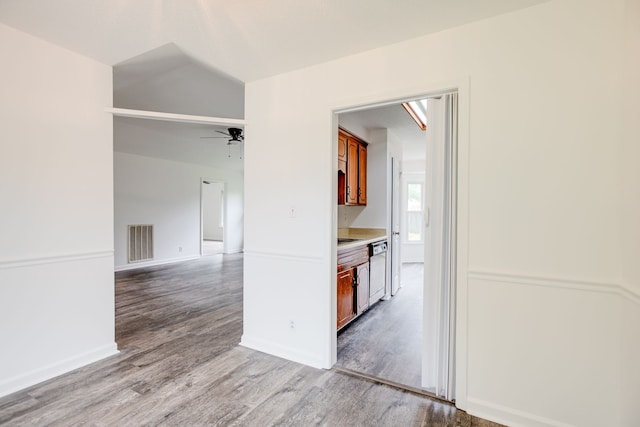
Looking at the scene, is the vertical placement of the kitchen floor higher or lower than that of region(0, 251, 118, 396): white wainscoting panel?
lower

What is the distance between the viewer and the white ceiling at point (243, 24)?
5.99 feet

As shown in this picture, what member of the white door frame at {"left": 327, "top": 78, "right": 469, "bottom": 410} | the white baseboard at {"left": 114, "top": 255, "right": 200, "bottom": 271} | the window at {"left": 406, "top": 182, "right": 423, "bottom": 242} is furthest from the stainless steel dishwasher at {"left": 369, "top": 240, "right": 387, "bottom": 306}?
the white baseboard at {"left": 114, "top": 255, "right": 200, "bottom": 271}

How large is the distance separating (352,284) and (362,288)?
33 cm

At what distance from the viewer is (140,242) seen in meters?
6.71

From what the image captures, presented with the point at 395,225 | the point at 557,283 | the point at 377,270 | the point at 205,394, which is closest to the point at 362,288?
the point at 377,270

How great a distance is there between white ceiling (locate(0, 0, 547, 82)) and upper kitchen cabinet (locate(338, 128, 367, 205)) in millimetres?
1505

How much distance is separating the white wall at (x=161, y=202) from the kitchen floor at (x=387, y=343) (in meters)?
5.32

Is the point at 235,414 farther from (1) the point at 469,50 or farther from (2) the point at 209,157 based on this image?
(2) the point at 209,157

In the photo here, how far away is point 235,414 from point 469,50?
2736 millimetres

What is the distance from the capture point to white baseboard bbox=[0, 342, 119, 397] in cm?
214

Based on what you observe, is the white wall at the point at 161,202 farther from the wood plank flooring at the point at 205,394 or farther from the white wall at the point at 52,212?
the white wall at the point at 52,212

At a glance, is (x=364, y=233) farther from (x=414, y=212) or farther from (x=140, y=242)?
(x=140, y=242)

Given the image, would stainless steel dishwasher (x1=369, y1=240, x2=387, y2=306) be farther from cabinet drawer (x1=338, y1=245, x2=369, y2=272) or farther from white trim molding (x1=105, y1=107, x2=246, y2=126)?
white trim molding (x1=105, y1=107, x2=246, y2=126)

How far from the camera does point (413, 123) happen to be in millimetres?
4336
